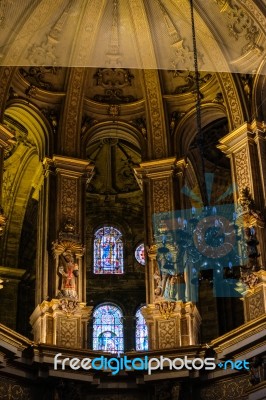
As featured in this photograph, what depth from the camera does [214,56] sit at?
20469mm

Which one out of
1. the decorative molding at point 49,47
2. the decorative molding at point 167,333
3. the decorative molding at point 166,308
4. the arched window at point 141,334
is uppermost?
the decorative molding at point 49,47

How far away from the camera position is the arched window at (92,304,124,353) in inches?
952

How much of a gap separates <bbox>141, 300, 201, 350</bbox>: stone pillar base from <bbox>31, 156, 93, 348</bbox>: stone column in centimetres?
137

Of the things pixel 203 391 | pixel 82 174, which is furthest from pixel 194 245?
pixel 82 174

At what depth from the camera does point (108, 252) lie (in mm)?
25781

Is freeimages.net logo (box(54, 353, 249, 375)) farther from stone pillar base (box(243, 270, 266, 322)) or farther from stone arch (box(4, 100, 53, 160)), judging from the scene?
stone arch (box(4, 100, 53, 160))

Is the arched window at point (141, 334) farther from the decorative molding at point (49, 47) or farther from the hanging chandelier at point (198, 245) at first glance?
the decorative molding at point (49, 47)

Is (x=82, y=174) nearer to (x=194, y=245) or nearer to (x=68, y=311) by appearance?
(x=68, y=311)

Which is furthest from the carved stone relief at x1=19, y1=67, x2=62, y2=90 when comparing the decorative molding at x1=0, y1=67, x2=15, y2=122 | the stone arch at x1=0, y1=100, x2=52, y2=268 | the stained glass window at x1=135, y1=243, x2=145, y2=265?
the stained glass window at x1=135, y1=243, x2=145, y2=265

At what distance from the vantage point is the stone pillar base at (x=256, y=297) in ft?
57.1

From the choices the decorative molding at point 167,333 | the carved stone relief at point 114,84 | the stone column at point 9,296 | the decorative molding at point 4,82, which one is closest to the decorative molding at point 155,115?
the carved stone relief at point 114,84

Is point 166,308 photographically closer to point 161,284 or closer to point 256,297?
point 161,284

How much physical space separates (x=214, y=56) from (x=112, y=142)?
5.15 metres

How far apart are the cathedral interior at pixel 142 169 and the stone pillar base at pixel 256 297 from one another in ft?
0.14
